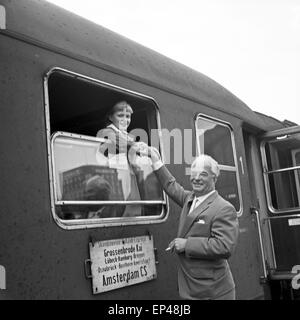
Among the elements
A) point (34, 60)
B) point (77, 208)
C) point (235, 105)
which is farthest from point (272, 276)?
point (34, 60)

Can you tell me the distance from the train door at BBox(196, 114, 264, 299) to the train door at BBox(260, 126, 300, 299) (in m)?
0.56

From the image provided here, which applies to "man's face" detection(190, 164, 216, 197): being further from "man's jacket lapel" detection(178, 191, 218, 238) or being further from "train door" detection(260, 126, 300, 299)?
"train door" detection(260, 126, 300, 299)

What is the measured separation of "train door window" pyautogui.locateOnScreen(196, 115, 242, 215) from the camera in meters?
3.94

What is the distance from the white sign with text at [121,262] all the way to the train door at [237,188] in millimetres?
1135

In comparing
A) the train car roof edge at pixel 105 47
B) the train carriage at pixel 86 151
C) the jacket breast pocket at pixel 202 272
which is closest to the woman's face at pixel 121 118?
the train carriage at pixel 86 151

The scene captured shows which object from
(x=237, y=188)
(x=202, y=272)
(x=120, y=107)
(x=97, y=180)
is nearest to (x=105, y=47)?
(x=120, y=107)

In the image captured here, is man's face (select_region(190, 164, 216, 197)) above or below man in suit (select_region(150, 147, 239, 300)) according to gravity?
above

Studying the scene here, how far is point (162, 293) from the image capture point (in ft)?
9.80

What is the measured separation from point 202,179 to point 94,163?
0.66 meters

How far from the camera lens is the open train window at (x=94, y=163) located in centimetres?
248

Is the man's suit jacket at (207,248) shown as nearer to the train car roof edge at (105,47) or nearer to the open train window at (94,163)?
the open train window at (94,163)

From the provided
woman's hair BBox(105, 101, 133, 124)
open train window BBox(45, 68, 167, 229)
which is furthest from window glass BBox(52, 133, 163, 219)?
woman's hair BBox(105, 101, 133, 124)
